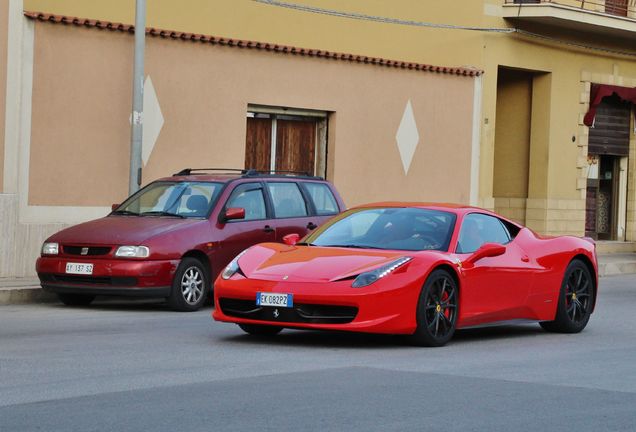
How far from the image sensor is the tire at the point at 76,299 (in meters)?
16.6

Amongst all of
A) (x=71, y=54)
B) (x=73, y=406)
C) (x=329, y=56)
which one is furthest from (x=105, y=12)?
(x=73, y=406)

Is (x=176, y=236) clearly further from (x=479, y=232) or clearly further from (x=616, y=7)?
(x=616, y=7)

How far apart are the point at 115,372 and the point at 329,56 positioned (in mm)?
16167

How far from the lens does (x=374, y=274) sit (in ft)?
38.6

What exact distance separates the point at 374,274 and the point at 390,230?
1.19 meters

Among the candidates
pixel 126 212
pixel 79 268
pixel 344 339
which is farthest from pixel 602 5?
pixel 344 339

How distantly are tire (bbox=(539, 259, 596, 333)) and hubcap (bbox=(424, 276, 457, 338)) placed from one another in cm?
207

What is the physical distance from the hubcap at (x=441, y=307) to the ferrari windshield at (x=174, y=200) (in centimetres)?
495

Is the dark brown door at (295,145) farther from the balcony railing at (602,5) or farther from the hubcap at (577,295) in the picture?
the hubcap at (577,295)

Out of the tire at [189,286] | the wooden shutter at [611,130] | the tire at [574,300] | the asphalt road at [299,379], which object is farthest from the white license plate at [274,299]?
the wooden shutter at [611,130]

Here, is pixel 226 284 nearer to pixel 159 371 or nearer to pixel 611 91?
pixel 159 371

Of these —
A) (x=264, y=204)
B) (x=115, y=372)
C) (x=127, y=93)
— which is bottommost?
(x=115, y=372)

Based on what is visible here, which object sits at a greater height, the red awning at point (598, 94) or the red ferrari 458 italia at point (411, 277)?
the red awning at point (598, 94)

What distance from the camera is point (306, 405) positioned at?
851 cm
